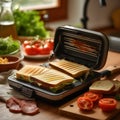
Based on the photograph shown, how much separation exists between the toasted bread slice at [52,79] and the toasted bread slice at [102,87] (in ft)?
0.25

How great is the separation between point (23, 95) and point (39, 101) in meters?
0.06

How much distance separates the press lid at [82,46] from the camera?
3.95 feet

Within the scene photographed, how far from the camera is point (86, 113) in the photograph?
1.02 metres

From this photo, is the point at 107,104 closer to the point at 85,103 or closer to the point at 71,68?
the point at 85,103

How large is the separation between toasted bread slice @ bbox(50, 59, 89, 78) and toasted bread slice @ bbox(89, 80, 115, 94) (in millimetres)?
69

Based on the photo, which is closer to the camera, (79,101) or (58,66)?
(79,101)

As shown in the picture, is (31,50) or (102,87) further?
(31,50)

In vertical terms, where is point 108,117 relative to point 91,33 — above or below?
below

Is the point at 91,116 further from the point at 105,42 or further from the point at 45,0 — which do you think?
the point at 45,0

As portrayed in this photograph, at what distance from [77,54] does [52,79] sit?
0.24 metres

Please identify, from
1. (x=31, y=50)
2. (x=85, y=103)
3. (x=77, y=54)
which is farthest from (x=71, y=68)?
(x=31, y=50)

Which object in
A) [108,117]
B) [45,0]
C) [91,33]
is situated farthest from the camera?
[45,0]

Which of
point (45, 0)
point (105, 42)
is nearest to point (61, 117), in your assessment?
point (105, 42)

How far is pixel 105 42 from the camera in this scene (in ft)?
3.86
